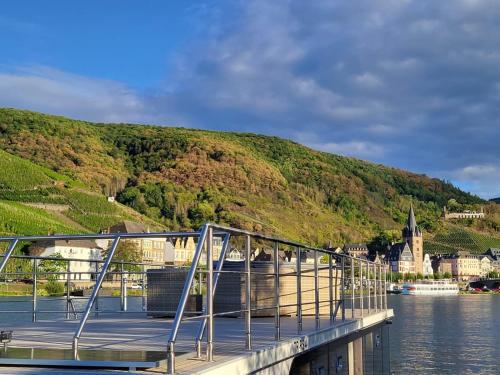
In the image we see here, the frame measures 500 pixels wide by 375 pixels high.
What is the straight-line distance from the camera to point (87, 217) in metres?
128

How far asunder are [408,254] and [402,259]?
2.59 metres

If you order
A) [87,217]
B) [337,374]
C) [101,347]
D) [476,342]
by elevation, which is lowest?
[476,342]

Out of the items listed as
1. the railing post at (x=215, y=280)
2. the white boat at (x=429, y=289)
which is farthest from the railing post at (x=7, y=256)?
the white boat at (x=429, y=289)

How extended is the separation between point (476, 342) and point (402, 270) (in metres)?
150

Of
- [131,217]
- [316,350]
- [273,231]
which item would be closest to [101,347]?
[316,350]

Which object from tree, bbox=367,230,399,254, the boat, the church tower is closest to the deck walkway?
the boat

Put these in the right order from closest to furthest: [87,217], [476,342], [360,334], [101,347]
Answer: [101,347] → [360,334] → [476,342] → [87,217]

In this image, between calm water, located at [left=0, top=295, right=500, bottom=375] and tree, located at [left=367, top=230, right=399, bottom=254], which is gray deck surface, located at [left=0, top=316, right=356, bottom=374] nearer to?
calm water, located at [left=0, top=295, right=500, bottom=375]

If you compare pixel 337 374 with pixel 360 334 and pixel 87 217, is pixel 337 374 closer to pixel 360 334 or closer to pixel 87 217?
pixel 360 334

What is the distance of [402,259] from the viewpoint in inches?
7215

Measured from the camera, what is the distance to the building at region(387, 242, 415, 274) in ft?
601

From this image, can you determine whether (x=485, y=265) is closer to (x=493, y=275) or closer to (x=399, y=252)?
(x=493, y=275)

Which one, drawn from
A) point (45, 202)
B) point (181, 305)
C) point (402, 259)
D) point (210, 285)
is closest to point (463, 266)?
point (402, 259)

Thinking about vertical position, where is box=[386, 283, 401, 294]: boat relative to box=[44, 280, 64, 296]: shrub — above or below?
below
